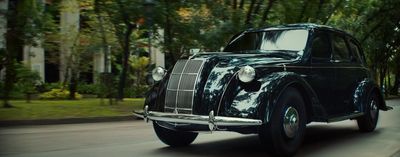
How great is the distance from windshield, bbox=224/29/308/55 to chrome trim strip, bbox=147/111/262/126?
2.06m

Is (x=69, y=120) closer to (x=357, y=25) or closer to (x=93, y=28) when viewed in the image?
(x=93, y=28)

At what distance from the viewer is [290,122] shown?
717cm

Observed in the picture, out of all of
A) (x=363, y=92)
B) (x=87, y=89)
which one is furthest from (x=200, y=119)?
(x=87, y=89)

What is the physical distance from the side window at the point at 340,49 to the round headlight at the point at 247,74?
2748 mm

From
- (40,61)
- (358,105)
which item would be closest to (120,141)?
(358,105)

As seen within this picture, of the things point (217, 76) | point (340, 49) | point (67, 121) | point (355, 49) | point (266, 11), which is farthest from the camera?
point (266, 11)

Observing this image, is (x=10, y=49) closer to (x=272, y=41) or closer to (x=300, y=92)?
(x=272, y=41)

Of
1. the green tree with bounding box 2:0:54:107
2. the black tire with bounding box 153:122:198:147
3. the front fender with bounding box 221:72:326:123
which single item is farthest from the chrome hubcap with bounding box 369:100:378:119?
the green tree with bounding box 2:0:54:107

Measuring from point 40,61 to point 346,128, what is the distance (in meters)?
27.6

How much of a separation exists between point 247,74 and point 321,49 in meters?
2.40

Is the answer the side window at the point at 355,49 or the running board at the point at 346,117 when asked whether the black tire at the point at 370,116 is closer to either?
the running board at the point at 346,117

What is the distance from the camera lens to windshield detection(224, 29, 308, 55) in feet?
27.6

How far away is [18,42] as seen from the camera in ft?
55.1

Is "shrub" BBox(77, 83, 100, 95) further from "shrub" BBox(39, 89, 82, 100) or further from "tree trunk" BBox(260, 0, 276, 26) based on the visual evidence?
"tree trunk" BBox(260, 0, 276, 26)
